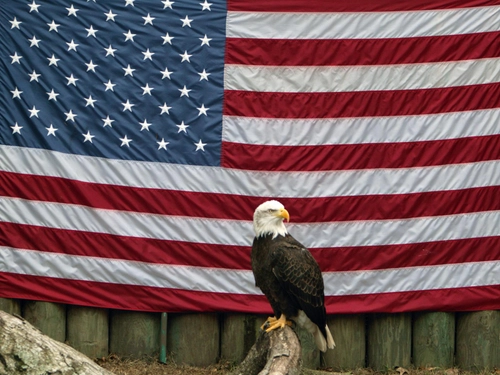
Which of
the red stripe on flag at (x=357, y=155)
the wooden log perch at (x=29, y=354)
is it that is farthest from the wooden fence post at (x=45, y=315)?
the wooden log perch at (x=29, y=354)

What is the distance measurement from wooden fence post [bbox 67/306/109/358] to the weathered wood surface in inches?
92.0

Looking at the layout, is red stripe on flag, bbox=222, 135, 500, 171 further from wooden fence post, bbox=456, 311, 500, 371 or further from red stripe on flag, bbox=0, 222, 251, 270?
wooden fence post, bbox=456, 311, 500, 371

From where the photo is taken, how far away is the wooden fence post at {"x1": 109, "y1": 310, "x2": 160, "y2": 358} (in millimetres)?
6535

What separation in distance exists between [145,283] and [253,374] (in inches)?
61.4

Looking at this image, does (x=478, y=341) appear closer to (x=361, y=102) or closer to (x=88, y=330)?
(x=361, y=102)

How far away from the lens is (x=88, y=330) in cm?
652

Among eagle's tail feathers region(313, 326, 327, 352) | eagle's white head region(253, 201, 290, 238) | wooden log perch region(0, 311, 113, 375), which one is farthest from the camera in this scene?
eagle's tail feathers region(313, 326, 327, 352)

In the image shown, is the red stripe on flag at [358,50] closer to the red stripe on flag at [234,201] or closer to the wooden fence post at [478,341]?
the red stripe on flag at [234,201]

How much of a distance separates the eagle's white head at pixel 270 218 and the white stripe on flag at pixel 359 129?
1.19 meters

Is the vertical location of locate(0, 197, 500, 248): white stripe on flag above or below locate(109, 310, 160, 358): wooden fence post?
above

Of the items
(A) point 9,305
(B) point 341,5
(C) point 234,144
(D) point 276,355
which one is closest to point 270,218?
(D) point 276,355

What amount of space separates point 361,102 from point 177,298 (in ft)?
6.42

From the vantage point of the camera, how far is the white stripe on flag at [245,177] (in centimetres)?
634

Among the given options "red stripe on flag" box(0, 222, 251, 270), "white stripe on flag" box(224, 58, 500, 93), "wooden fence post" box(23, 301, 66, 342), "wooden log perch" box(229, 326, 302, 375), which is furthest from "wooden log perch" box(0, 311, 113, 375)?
"white stripe on flag" box(224, 58, 500, 93)
